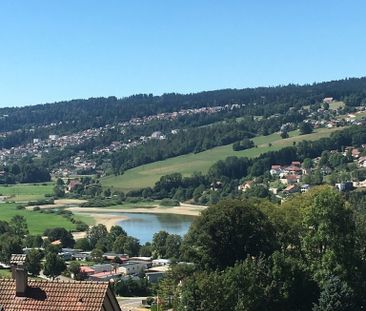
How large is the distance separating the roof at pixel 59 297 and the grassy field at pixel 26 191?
11431 centimetres

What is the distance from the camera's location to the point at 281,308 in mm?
24156

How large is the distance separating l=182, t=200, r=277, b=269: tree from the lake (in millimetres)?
46388

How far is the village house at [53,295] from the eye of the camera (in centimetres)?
1420

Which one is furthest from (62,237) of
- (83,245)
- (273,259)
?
(273,259)

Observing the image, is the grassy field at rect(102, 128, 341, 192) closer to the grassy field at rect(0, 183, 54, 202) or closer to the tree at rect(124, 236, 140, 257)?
the grassy field at rect(0, 183, 54, 202)

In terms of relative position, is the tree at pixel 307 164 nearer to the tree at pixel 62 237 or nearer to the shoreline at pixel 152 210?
the shoreline at pixel 152 210

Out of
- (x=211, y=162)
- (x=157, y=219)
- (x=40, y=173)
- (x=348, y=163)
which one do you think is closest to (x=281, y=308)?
(x=157, y=219)

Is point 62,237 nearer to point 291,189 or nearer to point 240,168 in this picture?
point 291,189

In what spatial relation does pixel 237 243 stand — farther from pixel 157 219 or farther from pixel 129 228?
pixel 157 219

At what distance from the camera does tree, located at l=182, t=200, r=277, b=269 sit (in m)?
28.1

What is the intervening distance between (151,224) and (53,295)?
7750 centimetres

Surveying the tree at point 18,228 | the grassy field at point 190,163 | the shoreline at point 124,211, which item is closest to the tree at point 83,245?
the tree at point 18,228

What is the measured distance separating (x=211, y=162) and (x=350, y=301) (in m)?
126

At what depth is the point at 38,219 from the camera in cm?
9588
